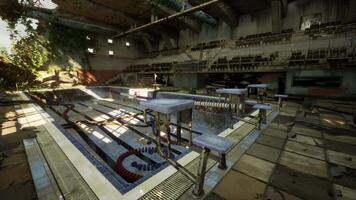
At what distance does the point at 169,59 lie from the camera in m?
13.9

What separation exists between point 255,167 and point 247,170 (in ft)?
0.44

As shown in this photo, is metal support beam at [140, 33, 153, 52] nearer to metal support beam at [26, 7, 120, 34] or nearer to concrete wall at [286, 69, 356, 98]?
metal support beam at [26, 7, 120, 34]

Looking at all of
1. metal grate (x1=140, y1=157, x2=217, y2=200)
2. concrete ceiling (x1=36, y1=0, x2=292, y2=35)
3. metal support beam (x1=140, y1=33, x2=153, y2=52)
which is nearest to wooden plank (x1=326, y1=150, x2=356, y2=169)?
metal grate (x1=140, y1=157, x2=217, y2=200)

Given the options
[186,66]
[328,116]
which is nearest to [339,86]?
[328,116]

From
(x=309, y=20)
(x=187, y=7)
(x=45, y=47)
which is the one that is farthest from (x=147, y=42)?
(x=309, y=20)

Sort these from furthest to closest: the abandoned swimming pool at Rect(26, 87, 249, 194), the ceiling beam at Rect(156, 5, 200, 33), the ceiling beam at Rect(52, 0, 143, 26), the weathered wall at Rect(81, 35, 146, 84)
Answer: the weathered wall at Rect(81, 35, 146, 84) → the ceiling beam at Rect(156, 5, 200, 33) → the ceiling beam at Rect(52, 0, 143, 26) → the abandoned swimming pool at Rect(26, 87, 249, 194)

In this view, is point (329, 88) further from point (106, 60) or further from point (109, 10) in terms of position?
point (106, 60)

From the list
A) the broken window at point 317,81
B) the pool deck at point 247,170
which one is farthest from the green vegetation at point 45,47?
the broken window at point 317,81

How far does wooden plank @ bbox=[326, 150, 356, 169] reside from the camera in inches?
79.4

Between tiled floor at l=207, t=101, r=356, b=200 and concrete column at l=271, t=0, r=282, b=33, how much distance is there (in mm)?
8839

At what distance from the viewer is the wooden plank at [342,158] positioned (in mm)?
2017

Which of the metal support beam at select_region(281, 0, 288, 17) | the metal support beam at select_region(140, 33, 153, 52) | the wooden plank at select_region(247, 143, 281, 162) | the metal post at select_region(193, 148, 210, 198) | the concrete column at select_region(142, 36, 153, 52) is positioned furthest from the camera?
the concrete column at select_region(142, 36, 153, 52)

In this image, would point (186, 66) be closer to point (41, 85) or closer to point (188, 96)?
point (188, 96)

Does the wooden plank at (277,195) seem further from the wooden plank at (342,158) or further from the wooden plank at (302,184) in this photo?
the wooden plank at (342,158)
